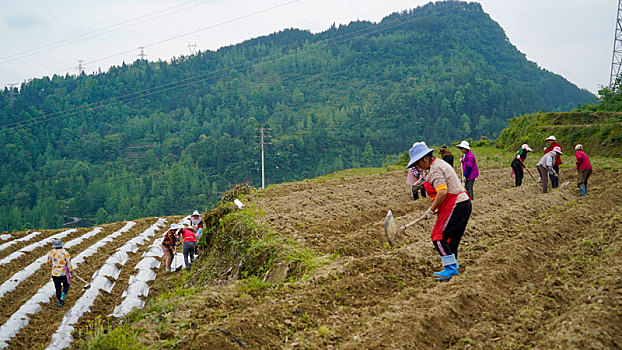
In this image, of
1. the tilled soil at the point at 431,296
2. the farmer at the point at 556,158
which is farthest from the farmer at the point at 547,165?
the tilled soil at the point at 431,296

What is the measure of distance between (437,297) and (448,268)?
84 centimetres

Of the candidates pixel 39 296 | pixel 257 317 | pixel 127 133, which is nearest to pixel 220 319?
pixel 257 317

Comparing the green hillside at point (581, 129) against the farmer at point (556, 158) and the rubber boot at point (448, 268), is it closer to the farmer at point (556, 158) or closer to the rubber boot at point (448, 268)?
the farmer at point (556, 158)

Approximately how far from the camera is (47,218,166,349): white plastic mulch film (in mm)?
11000

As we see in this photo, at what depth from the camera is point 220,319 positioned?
207 inches

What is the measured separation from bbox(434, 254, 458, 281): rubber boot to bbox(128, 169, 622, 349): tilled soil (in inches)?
4.2

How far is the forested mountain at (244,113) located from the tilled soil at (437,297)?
46.9 metres

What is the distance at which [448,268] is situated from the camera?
6.25 metres

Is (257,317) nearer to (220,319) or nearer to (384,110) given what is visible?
(220,319)

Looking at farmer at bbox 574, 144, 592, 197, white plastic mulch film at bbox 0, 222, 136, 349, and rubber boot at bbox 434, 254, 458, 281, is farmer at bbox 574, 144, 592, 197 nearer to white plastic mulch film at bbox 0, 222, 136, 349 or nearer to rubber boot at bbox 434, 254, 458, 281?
rubber boot at bbox 434, 254, 458, 281

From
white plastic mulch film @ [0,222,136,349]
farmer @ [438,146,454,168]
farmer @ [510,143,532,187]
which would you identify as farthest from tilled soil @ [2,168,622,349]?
white plastic mulch film @ [0,222,136,349]

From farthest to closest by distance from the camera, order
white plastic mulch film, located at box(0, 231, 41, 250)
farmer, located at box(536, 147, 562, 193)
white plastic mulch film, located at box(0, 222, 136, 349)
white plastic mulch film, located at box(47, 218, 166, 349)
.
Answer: white plastic mulch film, located at box(0, 231, 41, 250)
farmer, located at box(536, 147, 562, 193)
white plastic mulch film, located at box(0, 222, 136, 349)
white plastic mulch film, located at box(47, 218, 166, 349)

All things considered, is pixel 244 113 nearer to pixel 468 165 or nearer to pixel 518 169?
pixel 518 169

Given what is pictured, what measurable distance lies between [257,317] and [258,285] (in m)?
1.38
